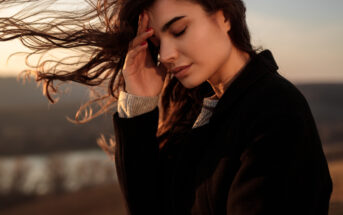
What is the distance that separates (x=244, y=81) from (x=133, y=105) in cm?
66

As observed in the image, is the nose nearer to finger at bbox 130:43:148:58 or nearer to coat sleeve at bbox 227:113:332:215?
finger at bbox 130:43:148:58

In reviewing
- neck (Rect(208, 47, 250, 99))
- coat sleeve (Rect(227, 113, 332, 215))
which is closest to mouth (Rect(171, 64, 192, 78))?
neck (Rect(208, 47, 250, 99))

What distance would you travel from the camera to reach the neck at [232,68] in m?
2.08

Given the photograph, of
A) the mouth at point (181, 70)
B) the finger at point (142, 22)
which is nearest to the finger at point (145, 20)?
the finger at point (142, 22)

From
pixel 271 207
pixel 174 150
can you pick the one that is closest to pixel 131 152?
pixel 174 150

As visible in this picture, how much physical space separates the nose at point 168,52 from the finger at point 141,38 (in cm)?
10

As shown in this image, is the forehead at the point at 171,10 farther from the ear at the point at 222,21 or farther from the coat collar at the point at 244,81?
the coat collar at the point at 244,81

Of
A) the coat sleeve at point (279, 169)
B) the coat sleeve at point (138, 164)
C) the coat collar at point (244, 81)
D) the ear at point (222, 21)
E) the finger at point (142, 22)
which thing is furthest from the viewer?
the coat sleeve at point (138, 164)

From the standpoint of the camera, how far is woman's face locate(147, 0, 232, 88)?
1.96m

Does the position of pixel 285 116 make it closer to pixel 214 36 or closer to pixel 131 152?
pixel 214 36

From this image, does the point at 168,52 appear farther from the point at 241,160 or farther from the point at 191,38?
the point at 241,160

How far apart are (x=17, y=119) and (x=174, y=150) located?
22.9m

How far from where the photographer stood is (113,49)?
2.36 metres

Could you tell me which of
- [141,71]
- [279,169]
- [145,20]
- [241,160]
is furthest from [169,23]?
[279,169]
